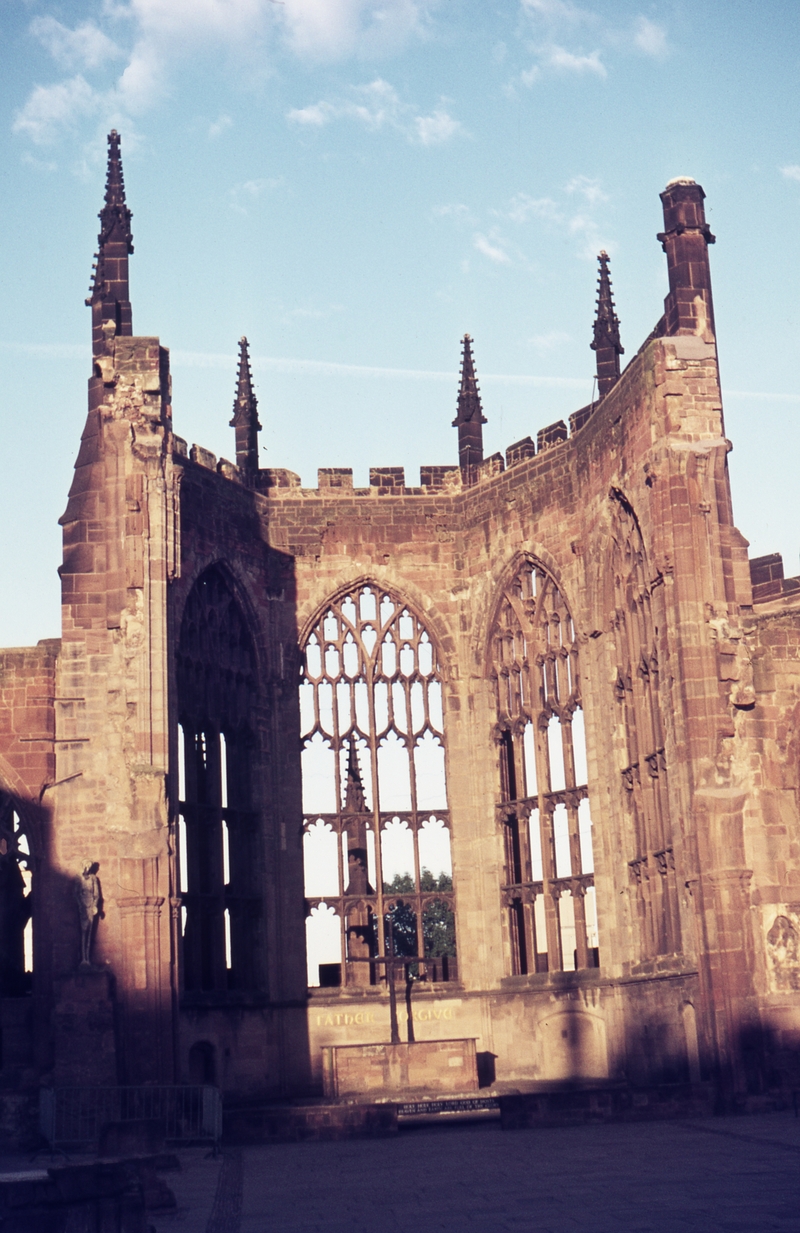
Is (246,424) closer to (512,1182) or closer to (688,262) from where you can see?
(688,262)

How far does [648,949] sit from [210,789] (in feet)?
26.7

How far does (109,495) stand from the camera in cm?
2600

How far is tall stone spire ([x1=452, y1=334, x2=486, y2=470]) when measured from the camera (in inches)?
1293

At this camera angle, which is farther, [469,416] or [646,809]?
[469,416]

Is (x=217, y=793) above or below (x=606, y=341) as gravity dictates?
below

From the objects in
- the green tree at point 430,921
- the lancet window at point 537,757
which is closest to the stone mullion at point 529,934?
the lancet window at point 537,757

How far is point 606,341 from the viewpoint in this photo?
2998cm

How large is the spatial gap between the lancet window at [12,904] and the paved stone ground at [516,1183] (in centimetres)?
613

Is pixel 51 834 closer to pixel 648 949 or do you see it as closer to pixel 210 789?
pixel 210 789

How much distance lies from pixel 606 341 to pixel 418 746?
8.34 metres

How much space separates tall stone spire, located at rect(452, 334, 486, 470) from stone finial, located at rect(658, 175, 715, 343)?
831 centimetres

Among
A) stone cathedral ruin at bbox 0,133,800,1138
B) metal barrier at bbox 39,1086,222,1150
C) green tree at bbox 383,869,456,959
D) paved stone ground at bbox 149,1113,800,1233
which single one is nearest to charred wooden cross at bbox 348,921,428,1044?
stone cathedral ruin at bbox 0,133,800,1138

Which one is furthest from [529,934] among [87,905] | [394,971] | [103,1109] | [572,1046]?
[103,1109]

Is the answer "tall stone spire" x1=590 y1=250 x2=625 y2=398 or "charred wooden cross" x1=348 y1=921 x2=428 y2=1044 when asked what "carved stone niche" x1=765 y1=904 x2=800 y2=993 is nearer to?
"charred wooden cross" x1=348 y1=921 x2=428 y2=1044
